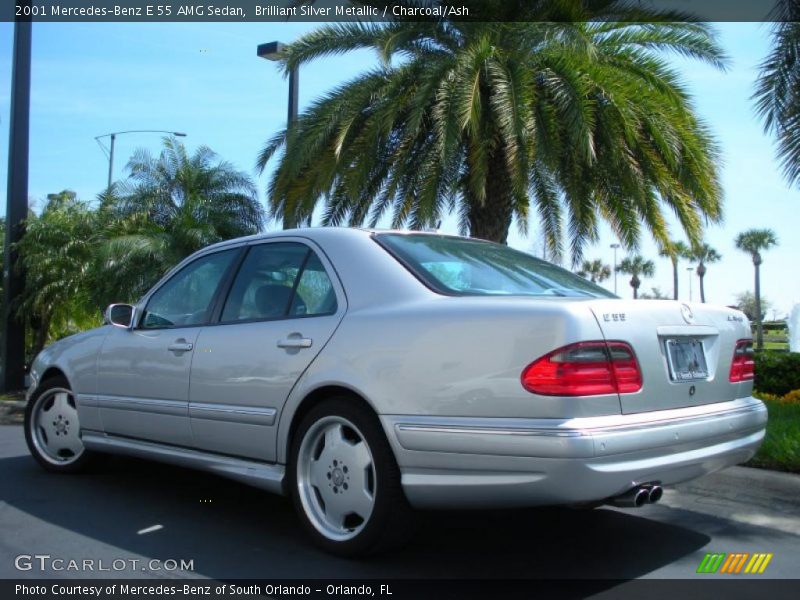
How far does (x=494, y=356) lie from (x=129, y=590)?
1812 millimetres

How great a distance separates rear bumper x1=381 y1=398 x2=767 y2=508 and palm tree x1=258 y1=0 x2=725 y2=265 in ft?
21.6

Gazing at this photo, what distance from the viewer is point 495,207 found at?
11.3m

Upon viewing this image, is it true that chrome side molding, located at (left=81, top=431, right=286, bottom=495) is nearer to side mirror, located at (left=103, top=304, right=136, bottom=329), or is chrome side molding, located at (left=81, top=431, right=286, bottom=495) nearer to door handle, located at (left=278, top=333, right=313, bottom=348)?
door handle, located at (left=278, top=333, right=313, bottom=348)

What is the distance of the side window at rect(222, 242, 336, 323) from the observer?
4.26m

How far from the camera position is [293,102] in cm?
1159

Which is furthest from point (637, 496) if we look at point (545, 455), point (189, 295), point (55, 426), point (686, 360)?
point (55, 426)

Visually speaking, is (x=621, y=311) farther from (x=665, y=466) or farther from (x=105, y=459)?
(x=105, y=459)

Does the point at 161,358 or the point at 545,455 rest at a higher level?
the point at 161,358

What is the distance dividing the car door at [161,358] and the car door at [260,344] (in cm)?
14

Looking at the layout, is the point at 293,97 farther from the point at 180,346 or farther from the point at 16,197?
the point at 180,346

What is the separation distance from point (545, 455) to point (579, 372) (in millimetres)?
351

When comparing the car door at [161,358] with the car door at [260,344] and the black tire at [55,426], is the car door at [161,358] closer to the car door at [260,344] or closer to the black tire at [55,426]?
the car door at [260,344]

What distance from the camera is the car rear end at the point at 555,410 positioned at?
127 inches

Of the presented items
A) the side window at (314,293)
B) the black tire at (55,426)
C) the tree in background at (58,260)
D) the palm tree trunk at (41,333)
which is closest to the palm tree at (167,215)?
the tree in background at (58,260)
